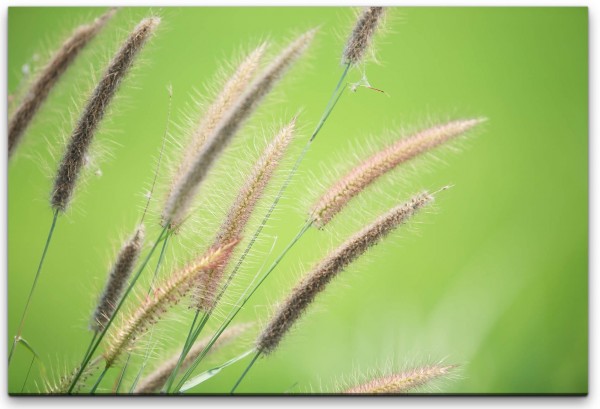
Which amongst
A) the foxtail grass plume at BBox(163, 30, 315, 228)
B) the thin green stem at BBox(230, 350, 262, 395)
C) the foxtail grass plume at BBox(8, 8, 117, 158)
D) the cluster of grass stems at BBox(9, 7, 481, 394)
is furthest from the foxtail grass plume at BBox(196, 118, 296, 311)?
the foxtail grass plume at BBox(8, 8, 117, 158)

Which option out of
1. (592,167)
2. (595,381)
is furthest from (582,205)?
(595,381)

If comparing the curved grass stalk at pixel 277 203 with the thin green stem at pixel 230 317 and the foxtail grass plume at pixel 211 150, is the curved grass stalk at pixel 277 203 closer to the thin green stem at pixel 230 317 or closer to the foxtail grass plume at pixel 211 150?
the thin green stem at pixel 230 317

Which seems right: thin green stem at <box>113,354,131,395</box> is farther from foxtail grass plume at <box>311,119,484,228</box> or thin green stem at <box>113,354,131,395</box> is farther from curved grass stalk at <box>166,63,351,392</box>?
foxtail grass plume at <box>311,119,484,228</box>

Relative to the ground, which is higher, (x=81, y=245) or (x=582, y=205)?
(x=582, y=205)

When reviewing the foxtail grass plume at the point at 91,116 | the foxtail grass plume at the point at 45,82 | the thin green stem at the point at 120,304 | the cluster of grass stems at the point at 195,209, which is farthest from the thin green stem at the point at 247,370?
the foxtail grass plume at the point at 45,82


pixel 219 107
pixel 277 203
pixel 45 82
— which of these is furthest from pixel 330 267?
pixel 45 82

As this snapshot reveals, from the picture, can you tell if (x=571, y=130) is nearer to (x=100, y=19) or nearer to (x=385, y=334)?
(x=385, y=334)
